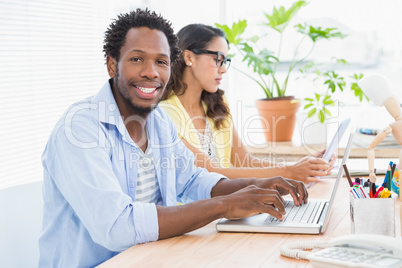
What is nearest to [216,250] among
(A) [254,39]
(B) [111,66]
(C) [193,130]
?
(B) [111,66]

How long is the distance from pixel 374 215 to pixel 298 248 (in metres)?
0.19

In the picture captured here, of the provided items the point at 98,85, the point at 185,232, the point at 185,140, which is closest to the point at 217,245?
the point at 185,232

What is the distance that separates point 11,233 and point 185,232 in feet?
1.83

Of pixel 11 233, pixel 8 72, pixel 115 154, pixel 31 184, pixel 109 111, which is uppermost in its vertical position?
pixel 8 72

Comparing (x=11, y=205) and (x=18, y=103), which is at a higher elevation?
(x=18, y=103)

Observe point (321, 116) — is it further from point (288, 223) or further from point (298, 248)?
point (298, 248)

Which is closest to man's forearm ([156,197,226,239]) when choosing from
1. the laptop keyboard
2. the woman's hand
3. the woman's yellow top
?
the laptop keyboard

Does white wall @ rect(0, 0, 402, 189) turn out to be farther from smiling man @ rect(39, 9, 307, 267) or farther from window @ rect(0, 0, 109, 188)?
smiling man @ rect(39, 9, 307, 267)

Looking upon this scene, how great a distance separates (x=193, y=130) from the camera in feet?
7.61

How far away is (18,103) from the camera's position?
1.87 meters

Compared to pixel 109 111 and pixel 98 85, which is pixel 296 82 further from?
pixel 109 111

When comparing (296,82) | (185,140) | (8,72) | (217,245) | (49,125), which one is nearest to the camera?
Answer: (217,245)

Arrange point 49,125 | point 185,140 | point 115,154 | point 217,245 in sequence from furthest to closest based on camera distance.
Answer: point 185,140 → point 49,125 → point 115,154 → point 217,245

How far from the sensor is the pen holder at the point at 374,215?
1145 millimetres
